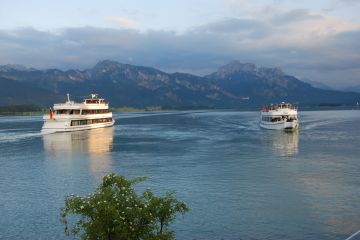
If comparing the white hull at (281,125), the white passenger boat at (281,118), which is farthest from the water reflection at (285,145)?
the white passenger boat at (281,118)

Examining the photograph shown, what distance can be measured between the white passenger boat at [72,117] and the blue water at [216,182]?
4129 centimetres

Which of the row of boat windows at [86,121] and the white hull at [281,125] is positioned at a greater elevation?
the row of boat windows at [86,121]

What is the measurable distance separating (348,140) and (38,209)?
9408 centimetres

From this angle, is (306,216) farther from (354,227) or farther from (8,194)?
(8,194)

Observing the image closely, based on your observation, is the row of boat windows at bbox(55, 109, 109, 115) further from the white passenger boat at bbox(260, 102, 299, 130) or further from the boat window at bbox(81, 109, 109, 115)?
the white passenger boat at bbox(260, 102, 299, 130)

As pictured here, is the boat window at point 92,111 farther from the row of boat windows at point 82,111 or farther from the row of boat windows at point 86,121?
the row of boat windows at point 86,121

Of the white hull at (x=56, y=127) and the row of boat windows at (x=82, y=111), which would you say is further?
the row of boat windows at (x=82, y=111)

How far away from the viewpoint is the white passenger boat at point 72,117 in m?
161

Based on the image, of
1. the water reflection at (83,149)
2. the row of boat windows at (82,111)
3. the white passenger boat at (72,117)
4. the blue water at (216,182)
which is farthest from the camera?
the row of boat windows at (82,111)

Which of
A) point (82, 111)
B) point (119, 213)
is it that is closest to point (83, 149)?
point (82, 111)

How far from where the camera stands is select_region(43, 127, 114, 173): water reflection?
86.2 m

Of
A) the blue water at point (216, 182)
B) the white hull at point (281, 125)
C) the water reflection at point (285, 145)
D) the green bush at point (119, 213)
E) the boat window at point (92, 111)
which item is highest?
the boat window at point (92, 111)

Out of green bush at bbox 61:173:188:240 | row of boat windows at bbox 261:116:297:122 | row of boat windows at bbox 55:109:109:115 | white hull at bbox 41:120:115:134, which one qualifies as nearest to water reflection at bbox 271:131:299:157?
row of boat windows at bbox 261:116:297:122

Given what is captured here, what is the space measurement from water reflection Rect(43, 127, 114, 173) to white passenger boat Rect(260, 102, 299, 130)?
61659 mm
